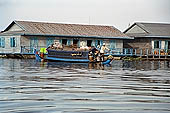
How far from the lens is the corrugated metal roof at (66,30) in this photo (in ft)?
155

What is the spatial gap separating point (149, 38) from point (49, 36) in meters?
12.5

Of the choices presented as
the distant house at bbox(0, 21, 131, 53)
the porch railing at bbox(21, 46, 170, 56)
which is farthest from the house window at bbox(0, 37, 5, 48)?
the porch railing at bbox(21, 46, 170, 56)

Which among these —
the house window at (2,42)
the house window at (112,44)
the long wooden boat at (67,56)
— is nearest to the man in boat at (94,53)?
the long wooden boat at (67,56)

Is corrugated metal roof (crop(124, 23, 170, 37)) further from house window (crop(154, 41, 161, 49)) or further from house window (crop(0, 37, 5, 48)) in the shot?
house window (crop(0, 37, 5, 48))

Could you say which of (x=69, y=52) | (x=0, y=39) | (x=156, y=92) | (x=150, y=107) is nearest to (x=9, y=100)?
(x=150, y=107)

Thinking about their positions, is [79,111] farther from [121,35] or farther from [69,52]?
[121,35]

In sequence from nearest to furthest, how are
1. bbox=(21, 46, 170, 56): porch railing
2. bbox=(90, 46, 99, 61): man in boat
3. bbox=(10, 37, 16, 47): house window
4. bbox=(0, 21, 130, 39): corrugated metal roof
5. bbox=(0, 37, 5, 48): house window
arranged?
1. bbox=(90, 46, 99, 61): man in boat
2. bbox=(10, 37, 16, 47): house window
3. bbox=(0, 21, 130, 39): corrugated metal roof
4. bbox=(0, 37, 5, 48): house window
5. bbox=(21, 46, 170, 56): porch railing

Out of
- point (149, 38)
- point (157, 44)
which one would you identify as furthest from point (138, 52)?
point (157, 44)

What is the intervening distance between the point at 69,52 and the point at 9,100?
26538 mm

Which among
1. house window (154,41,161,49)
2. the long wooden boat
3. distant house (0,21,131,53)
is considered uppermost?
distant house (0,21,131,53)

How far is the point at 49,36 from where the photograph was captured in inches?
1864

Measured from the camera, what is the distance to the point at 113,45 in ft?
168

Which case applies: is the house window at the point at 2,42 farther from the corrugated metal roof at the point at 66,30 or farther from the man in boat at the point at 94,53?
the man in boat at the point at 94,53

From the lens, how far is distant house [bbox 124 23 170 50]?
2029 inches
